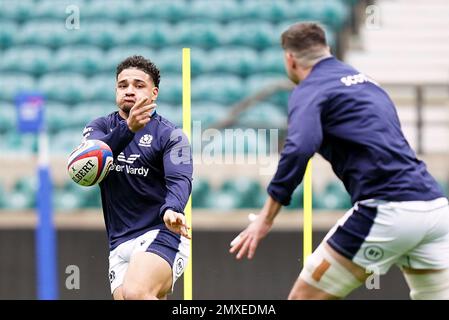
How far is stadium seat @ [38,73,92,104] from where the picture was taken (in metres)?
13.1

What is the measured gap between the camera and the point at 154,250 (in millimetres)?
6625

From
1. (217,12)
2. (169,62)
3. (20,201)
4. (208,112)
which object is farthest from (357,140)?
(217,12)

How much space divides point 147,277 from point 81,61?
751 centimetres

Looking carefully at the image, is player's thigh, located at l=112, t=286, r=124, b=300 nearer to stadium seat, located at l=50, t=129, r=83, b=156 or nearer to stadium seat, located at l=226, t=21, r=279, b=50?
stadium seat, located at l=50, t=129, r=83, b=156

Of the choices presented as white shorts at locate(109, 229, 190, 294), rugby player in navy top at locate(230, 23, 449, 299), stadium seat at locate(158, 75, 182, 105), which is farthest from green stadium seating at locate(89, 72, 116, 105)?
rugby player in navy top at locate(230, 23, 449, 299)

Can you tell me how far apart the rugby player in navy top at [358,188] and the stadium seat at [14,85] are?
7.93 metres

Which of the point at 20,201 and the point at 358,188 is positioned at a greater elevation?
the point at 358,188

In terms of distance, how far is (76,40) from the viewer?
14.0 meters

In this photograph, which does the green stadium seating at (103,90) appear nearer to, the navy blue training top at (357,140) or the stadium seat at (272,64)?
the stadium seat at (272,64)

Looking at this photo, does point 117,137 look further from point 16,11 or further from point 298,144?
point 16,11

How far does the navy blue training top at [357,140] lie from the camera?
18.4 ft

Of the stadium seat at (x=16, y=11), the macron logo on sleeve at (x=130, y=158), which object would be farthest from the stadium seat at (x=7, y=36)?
the macron logo on sleeve at (x=130, y=158)

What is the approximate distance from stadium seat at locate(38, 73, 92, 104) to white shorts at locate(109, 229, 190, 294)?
21.1ft

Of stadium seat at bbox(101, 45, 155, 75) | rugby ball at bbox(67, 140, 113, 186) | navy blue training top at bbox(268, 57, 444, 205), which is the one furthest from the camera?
stadium seat at bbox(101, 45, 155, 75)
